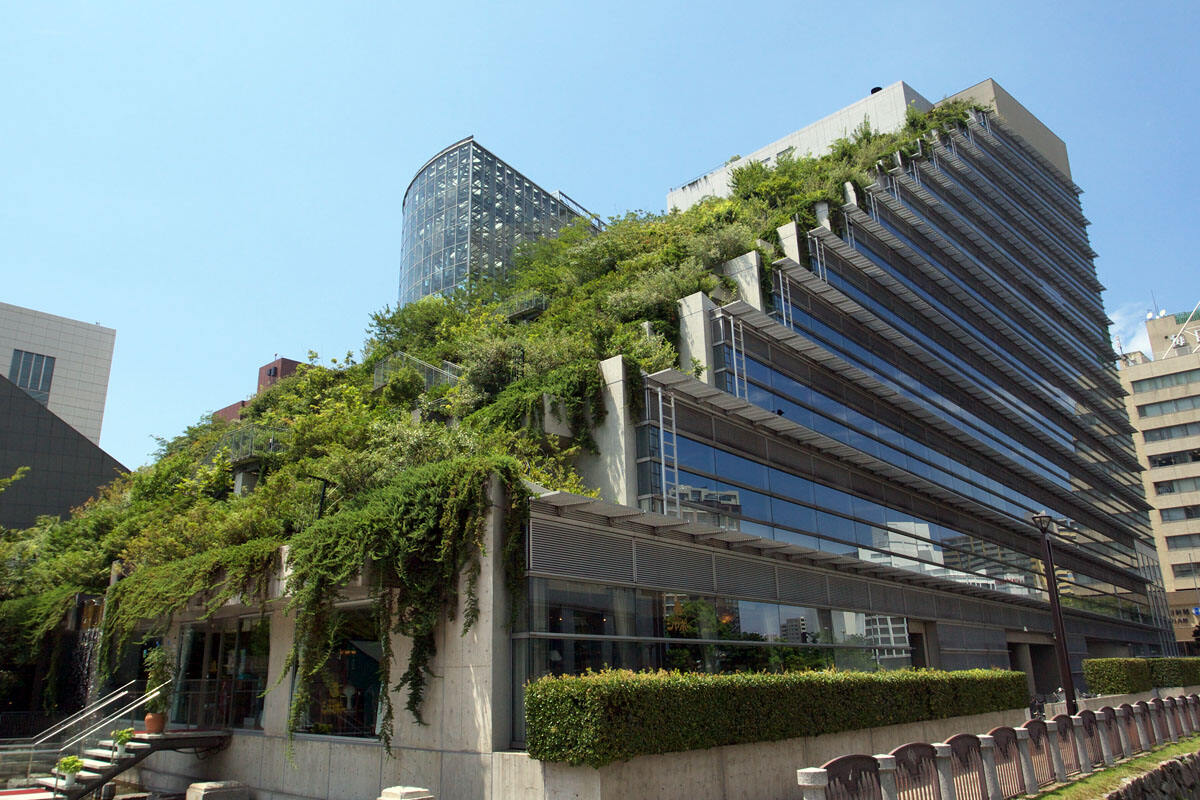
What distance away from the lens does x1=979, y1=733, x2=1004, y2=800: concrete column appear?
1241 centimetres

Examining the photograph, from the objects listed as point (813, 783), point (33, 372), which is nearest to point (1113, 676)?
point (813, 783)

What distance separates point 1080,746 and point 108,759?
805 inches

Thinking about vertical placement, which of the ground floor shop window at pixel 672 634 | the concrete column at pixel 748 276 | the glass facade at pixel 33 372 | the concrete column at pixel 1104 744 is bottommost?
the concrete column at pixel 1104 744

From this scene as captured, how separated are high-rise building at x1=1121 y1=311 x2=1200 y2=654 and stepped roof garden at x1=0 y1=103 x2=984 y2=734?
6224 centimetres

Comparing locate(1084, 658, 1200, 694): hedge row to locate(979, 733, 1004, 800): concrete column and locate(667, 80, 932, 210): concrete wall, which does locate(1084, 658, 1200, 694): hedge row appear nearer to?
locate(979, 733, 1004, 800): concrete column

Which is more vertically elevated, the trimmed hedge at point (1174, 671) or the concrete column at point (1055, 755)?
the trimmed hedge at point (1174, 671)

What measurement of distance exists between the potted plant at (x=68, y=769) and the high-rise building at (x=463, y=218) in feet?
158

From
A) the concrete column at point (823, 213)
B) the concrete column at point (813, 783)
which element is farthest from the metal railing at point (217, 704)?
the concrete column at point (823, 213)

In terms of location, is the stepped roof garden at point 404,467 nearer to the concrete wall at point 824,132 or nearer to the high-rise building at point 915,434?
the high-rise building at point 915,434

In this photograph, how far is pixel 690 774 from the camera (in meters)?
12.8

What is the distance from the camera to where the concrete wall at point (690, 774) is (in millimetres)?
11820

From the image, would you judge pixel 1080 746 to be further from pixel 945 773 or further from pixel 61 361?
pixel 61 361

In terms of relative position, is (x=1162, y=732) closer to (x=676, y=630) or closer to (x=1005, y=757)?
(x=1005, y=757)

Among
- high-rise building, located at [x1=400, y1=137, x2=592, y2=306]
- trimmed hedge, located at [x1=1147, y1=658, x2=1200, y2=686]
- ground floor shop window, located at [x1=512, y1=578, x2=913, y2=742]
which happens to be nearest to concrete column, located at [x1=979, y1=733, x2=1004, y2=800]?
ground floor shop window, located at [x1=512, y1=578, x2=913, y2=742]
